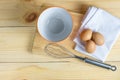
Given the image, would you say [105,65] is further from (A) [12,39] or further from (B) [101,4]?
(A) [12,39]

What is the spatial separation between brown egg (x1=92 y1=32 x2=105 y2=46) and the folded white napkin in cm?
2

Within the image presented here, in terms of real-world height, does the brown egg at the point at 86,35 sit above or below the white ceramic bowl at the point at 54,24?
below

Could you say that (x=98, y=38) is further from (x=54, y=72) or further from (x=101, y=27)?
(x=54, y=72)

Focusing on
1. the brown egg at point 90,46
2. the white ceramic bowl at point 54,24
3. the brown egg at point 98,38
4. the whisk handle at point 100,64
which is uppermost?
the white ceramic bowl at point 54,24

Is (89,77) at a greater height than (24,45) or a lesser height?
lesser

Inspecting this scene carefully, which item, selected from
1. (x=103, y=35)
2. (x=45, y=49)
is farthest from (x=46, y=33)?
(x=103, y=35)

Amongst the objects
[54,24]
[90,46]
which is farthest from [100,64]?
[54,24]

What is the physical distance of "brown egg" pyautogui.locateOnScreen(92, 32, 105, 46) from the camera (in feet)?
2.59

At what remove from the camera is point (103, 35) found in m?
0.82

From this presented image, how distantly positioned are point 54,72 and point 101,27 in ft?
0.64

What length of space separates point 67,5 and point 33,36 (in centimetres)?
14

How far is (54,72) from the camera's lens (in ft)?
2.72

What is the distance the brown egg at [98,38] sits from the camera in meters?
0.79

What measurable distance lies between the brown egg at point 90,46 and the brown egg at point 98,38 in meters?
0.01
